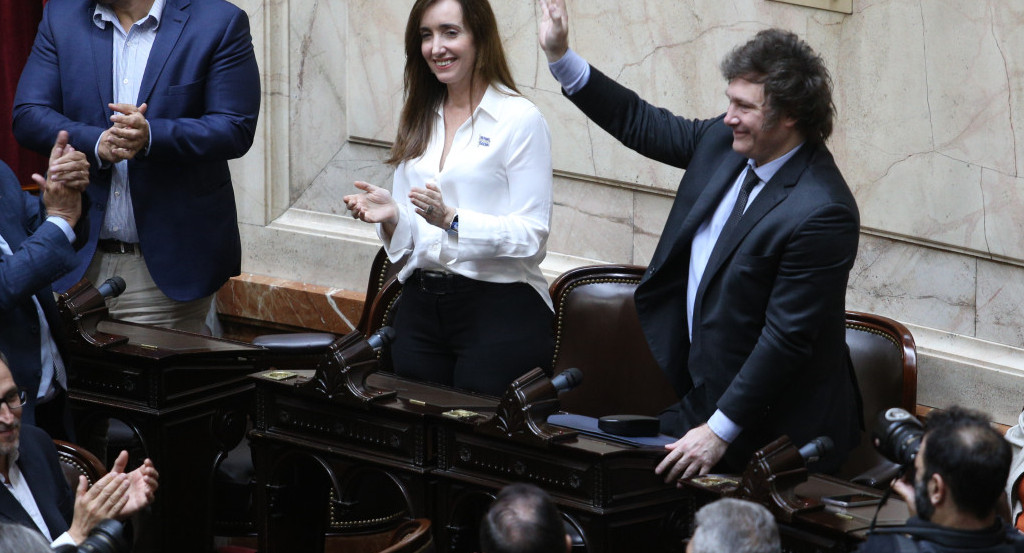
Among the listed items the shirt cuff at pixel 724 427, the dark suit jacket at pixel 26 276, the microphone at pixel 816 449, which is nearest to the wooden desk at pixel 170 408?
the dark suit jacket at pixel 26 276

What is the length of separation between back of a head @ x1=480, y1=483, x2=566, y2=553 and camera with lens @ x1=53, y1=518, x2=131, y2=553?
759mm

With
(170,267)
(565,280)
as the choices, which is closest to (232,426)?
(170,267)

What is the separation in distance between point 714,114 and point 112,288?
2.06m

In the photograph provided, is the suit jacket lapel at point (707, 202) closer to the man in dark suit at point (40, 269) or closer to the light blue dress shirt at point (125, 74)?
the man in dark suit at point (40, 269)

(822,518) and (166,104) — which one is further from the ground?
(166,104)

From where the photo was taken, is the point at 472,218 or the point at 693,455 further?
the point at 472,218

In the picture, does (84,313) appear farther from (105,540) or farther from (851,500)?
(851,500)

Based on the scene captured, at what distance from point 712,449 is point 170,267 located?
76.3 inches

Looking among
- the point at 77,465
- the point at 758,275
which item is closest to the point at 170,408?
the point at 77,465

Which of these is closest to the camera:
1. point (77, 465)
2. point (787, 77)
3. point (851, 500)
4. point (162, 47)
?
point (851, 500)

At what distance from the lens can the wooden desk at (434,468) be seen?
3.10 meters

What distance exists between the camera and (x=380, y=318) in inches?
175

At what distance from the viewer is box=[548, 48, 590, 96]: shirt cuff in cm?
339

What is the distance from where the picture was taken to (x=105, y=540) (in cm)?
268
